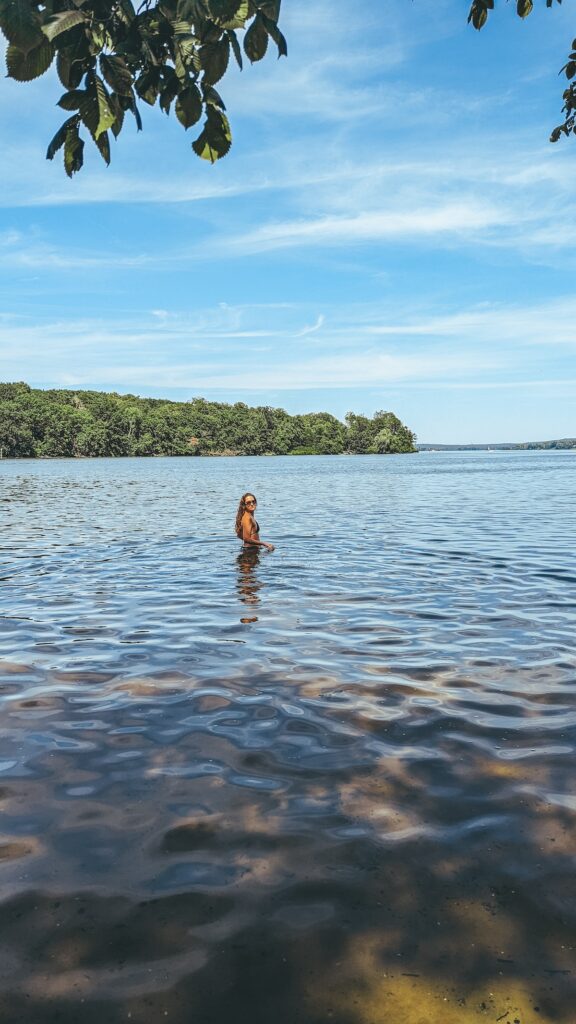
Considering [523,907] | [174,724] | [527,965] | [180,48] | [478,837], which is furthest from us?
[174,724]

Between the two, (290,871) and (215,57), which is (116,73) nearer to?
(215,57)

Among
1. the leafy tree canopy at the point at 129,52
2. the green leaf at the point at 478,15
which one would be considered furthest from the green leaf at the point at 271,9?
the green leaf at the point at 478,15

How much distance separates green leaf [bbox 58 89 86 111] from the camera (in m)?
3.03

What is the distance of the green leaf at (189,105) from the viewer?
3.24m

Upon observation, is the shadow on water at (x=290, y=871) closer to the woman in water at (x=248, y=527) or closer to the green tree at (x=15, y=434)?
the woman in water at (x=248, y=527)

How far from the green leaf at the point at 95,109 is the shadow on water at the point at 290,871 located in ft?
13.0

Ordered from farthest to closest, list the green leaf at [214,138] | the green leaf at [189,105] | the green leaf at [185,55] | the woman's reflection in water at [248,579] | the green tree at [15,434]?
the green tree at [15,434], the woman's reflection in water at [248,579], the green leaf at [214,138], the green leaf at [189,105], the green leaf at [185,55]

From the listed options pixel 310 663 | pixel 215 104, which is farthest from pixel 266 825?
pixel 215 104


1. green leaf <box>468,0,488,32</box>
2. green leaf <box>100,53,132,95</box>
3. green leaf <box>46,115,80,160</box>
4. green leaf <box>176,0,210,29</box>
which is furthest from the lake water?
green leaf <box>468,0,488,32</box>

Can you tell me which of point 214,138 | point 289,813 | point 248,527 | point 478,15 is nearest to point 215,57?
point 214,138

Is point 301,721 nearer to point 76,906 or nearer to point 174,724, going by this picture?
point 174,724

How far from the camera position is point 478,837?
4.27 metres

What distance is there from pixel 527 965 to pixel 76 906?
7.80 ft

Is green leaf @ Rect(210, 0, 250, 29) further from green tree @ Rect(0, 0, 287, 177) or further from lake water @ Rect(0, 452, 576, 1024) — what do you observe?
lake water @ Rect(0, 452, 576, 1024)
